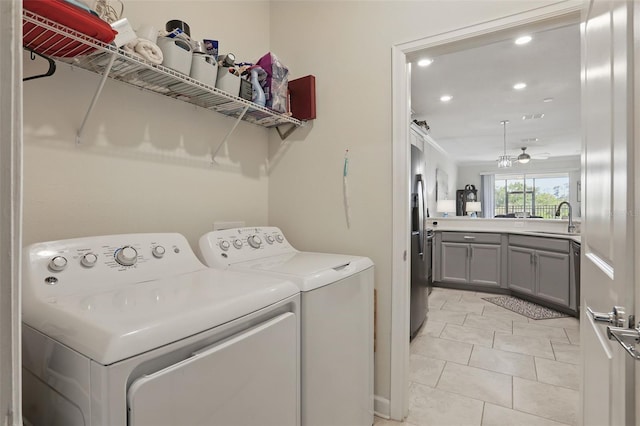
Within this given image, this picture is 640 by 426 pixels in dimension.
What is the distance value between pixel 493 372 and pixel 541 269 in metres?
2.02

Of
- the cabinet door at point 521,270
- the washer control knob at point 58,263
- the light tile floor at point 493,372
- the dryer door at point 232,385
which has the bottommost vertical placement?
the light tile floor at point 493,372

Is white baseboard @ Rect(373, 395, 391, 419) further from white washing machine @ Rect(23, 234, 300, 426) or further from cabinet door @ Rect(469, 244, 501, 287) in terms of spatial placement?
cabinet door @ Rect(469, 244, 501, 287)

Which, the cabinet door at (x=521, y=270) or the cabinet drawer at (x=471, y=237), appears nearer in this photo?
the cabinet door at (x=521, y=270)

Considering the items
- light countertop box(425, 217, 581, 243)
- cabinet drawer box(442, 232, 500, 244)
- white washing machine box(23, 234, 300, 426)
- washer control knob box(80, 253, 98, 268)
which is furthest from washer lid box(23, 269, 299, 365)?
cabinet drawer box(442, 232, 500, 244)

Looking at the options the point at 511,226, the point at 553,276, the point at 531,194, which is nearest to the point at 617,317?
the point at 553,276

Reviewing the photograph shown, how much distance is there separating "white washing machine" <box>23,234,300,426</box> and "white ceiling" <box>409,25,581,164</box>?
161cm

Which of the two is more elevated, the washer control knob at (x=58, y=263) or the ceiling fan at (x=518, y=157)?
the ceiling fan at (x=518, y=157)

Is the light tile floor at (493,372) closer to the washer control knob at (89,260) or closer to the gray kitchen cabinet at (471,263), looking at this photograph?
the gray kitchen cabinet at (471,263)

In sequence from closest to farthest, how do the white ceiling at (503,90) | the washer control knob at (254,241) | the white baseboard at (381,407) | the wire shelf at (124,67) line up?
the wire shelf at (124,67) → the washer control knob at (254,241) → the white baseboard at (381,407) → the white ceiling at (503,90)

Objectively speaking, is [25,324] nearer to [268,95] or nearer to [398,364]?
[268,95]

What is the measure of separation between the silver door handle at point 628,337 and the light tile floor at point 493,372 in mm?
1392

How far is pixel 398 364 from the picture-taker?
178 centimetres

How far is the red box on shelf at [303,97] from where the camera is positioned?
1.99 meters

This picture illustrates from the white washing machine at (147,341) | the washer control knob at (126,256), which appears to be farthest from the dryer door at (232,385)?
the washer control knob at (126,256)
